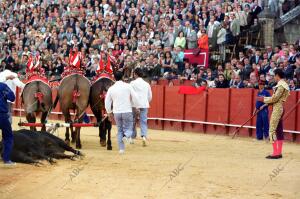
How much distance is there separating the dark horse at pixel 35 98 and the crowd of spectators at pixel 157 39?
2.62 meters

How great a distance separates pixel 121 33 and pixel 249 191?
16.2 m

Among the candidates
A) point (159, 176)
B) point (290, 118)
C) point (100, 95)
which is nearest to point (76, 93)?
point (100, 95)

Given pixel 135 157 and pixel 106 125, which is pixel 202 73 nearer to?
pixel 106 125

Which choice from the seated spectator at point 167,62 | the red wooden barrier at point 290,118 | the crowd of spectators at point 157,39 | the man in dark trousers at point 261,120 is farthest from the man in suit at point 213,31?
the red wooden barrier at point 290,118

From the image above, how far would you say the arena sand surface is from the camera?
9508mm

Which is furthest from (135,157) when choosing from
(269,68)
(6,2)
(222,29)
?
(6,2)

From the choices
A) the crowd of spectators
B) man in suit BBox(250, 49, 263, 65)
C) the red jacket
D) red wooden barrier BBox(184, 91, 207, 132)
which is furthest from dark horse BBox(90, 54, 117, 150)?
the red jacket

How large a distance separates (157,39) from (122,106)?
1017 cm

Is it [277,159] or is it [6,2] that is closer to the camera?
[277,159]

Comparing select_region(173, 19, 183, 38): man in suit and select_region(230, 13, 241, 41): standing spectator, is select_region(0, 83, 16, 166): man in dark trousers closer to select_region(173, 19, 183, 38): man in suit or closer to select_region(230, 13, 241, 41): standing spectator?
select_region(230, 13, 241, 41): standing spectator

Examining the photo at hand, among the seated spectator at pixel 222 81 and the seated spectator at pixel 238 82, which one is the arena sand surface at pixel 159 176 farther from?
the seated spectator at pixel 222 81

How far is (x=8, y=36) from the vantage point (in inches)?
1185

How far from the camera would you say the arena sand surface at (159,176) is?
951cm

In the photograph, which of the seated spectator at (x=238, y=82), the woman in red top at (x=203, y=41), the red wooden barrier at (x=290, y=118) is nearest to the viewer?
the red wooden barrier at (x=290, y=118)
